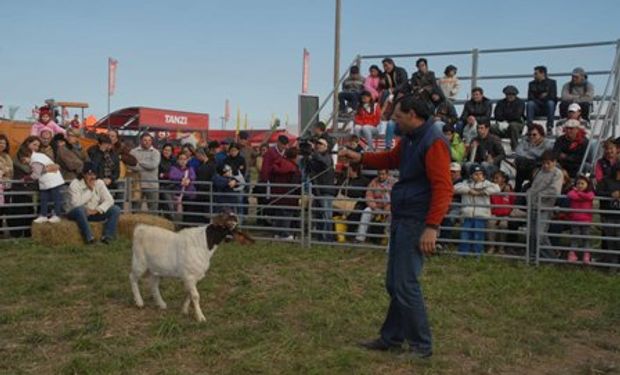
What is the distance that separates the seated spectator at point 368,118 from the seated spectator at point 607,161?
521 centimetres

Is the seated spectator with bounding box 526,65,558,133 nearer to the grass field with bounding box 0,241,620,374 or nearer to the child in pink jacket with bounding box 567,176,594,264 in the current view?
the child in pink jacket with bounding box 567,176,594,264

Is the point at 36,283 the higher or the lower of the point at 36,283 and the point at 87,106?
the lower

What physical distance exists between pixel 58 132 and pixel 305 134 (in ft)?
17.9

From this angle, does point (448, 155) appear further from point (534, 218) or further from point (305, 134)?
point (305, 134)

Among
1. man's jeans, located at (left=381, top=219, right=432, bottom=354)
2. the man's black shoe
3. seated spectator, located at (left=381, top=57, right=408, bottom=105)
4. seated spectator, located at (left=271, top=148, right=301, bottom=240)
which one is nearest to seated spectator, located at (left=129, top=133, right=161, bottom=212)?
seated spectator, located at (left=271, top=148, right=301, bottom=240)

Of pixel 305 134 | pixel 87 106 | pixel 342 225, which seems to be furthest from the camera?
pixel 87 106

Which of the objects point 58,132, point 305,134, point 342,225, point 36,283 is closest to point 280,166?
point 342,225

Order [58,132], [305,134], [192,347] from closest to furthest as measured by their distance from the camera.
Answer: [192,347] < [58,132] < [305,134]

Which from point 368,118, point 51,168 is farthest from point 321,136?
point 51,168

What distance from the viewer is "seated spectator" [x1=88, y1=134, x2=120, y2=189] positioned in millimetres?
12742

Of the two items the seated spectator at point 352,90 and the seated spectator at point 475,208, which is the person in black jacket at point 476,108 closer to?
the seated spectator at point 475,208

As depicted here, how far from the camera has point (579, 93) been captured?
1310 centimetres

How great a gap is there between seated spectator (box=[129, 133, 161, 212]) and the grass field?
3.58 m

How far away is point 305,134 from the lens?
51.9 ft
